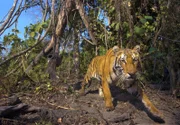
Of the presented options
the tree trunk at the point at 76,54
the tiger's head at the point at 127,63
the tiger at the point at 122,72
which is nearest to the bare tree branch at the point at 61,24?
the tree trunk at the point at 76,54

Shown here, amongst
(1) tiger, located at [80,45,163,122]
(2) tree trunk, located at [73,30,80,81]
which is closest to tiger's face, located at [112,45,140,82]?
(1) tiger, located at [80,45,163,122]

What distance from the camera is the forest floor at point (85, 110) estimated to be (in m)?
4.96

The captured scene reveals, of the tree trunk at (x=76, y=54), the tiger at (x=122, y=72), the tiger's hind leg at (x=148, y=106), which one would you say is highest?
the tree trunk at (x=76, y=54)

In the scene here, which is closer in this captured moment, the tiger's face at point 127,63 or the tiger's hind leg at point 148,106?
the tiger's face at point 127,63

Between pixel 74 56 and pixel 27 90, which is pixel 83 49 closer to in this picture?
pixel 74 56

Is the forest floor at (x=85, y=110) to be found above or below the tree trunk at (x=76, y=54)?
below

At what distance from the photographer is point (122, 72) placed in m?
5.14

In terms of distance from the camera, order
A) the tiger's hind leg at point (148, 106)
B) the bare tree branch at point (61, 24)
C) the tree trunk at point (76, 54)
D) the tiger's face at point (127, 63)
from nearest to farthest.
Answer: the tiger's face at point (127, 63), the tiger's hind leg at point (148, 106), the bare tree branch at point (61, 24), the tree trunk at point (76, 54)

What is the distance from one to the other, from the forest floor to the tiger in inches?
8.8

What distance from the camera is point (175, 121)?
5.30 meters

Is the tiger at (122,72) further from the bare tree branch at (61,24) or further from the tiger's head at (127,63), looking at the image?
the bare tree branch at (61,24)

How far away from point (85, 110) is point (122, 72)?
0.91 meters

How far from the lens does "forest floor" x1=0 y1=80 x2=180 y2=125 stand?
4.96 meters

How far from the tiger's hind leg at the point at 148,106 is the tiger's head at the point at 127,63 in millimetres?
219
